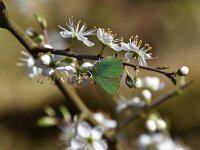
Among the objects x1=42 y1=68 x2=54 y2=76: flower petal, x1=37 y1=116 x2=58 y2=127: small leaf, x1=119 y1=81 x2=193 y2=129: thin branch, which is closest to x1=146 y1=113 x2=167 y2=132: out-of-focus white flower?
x1=119 y1=81 x2=193 y2=129: thin branch

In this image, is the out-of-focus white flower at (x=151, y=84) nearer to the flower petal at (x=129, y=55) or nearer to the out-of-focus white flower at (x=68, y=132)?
the out-of-focus white flower at (x=68, y=132)

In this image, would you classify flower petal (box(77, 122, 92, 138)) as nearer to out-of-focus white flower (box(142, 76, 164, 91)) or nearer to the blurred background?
out-of-focus white flower (box(142, 76, 164, 91))

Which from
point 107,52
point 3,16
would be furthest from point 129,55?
point 107,52

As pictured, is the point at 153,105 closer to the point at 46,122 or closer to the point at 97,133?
the point at 97,133

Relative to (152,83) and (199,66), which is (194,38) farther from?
(152,83)

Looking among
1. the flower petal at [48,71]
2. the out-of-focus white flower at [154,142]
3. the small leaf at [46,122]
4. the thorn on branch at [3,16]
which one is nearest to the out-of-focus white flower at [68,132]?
the small leaf at [46,122]

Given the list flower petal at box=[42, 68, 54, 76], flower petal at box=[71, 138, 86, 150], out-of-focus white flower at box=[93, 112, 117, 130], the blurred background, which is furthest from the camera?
the blurred background
